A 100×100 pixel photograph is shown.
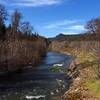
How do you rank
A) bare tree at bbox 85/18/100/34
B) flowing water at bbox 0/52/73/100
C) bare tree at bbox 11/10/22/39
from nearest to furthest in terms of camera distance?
flowing water at bbox 0/52/73/100 < bare tree at bbox 11/10/22/39 < bare tree at bbox 85/18/100/34

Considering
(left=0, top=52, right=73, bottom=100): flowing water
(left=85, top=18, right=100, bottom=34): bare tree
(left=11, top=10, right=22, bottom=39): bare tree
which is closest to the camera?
(left=0, top=52, right=73, bottom=100): flowing water

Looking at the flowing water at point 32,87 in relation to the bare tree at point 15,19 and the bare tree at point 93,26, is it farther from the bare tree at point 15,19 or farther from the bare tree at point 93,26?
the bare tree at point 93,26

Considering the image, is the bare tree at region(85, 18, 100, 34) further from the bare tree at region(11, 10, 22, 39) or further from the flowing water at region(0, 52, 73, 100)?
the flowing water at region(0, 52, 73, 100)

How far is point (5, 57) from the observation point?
56.5 metres

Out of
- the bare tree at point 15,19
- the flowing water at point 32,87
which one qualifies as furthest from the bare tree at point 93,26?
the flowing water at point 32,87

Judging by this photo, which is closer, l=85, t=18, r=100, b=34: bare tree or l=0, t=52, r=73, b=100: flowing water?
l=0, t=52, r=73, b=100: flowing water

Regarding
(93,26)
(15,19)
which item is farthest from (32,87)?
(93,26)

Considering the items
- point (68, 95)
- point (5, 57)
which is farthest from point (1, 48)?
point (68, 95)

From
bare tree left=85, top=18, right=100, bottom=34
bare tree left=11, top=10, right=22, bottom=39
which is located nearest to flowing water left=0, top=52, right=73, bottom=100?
bare tree left=11, top=10, right=22, bottom=39

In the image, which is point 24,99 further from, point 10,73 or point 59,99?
point 10,73

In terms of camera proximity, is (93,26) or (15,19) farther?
(93,26)

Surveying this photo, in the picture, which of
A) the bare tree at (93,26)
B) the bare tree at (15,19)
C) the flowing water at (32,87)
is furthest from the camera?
the bare tree at (93,26)

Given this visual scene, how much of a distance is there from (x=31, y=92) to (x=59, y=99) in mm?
5233

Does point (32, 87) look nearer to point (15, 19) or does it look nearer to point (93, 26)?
point (15, 19)
